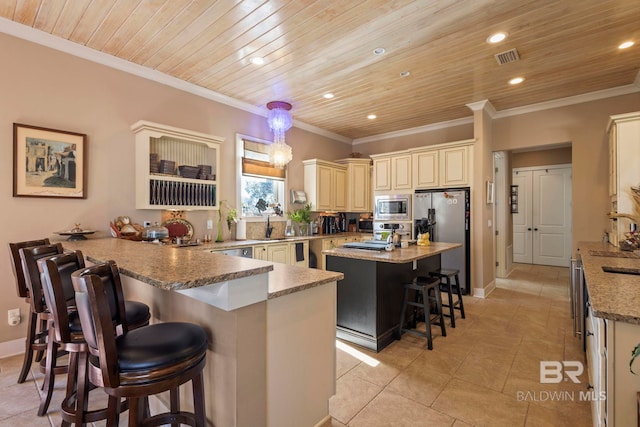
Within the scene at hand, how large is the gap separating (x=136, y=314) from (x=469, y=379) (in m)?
2.45

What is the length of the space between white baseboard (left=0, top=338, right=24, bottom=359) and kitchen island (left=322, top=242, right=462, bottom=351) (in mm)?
2982

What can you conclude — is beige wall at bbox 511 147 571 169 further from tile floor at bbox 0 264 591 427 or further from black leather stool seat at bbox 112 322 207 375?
black leather stool seat at bbox 112 322 207 375

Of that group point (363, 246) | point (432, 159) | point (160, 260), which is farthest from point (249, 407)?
point (432, 159)

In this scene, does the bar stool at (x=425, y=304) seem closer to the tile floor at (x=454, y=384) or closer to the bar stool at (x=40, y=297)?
the tile floor at (x=454, y=384)

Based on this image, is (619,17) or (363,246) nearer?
(619,17)

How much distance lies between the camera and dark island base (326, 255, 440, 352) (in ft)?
9.45

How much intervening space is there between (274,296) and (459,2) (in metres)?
2.66

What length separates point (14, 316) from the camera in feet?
9.01

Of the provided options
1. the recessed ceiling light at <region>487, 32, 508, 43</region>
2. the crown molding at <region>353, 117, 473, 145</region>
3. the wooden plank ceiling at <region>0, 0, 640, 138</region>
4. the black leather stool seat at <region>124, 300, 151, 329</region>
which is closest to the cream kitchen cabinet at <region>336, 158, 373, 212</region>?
the crown molding at <region>353, 117, 473, 145</region>

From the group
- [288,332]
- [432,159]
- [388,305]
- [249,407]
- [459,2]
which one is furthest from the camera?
[432,159]

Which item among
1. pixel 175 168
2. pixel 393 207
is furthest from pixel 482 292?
pixel 175 168

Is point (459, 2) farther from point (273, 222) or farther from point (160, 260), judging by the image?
point (273, 222)

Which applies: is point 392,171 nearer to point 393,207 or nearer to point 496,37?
point 393,207

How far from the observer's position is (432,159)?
5.12 metres
